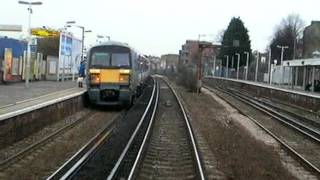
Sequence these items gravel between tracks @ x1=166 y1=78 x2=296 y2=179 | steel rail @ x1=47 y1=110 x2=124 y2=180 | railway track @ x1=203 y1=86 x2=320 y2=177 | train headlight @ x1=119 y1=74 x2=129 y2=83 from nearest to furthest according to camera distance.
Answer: steel rail @ x1=47 y1=110 x2=124 y2=180 < gravel between tracks @ x1=166 y1=78 x2=296 y2=179 < railway track @ x1=203 y1=86 x2=320 y2=177 < train headlight @ x1=119 y1=74 x2=129 y2=83

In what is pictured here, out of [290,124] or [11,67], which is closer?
[290,124]

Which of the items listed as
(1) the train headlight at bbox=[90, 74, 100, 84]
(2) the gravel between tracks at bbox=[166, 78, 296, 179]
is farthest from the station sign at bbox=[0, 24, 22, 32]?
(2) the gravel between tracks at bbox=[166, 78, 296, 179]

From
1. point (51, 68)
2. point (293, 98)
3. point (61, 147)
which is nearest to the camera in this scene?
point (61, 147)

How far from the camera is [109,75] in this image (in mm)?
29047

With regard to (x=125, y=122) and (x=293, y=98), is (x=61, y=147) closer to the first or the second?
(x=125, y=122)

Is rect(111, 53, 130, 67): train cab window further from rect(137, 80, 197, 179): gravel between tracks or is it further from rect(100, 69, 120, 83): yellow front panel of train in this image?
rect(137, 80, 197, 179): gravel between tracks

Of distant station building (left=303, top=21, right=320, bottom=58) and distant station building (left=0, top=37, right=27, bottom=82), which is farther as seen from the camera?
distant station building (left=303, top=21, right=320, bottom=58)

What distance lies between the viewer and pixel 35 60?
44500 mm

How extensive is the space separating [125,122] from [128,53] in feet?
21.5

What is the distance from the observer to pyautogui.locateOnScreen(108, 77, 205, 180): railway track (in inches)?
484

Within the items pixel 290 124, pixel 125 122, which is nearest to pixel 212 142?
pixel 125 122

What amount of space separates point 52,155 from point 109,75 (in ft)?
48.3

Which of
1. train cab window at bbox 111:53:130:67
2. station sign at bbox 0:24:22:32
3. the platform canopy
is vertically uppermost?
station sign at bbox 0:24:22:32

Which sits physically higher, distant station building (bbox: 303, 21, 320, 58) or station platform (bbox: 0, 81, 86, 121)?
distant station building (bbox: 303, 21, 320, 58)
